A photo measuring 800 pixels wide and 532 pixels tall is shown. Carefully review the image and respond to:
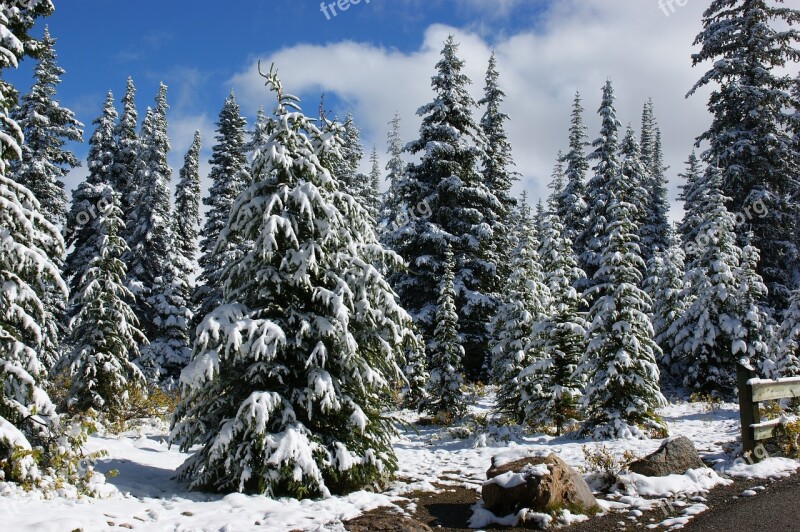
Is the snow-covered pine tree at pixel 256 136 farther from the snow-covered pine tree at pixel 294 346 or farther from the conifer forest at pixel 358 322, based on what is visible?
the snow-covered pine tree at pixel 294 346

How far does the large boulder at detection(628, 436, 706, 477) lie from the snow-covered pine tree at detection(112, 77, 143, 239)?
33407 millimetres

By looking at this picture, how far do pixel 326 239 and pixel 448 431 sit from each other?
8093 mm

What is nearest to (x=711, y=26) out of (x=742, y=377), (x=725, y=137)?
(x=725, y=137)

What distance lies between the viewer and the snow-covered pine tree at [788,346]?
1644 cm

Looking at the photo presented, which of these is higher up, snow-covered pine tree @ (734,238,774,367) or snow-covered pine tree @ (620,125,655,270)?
snow-covered pine tree @ (620,125,655,270)

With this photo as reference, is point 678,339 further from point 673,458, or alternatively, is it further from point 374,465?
point 374,465

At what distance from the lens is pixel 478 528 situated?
7.01 metres

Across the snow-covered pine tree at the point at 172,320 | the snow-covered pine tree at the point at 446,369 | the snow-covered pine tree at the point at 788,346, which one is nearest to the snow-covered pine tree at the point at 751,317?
the snow-covered pine tree at the point at 788,346

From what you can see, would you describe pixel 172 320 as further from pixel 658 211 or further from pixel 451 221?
pixel 658 211

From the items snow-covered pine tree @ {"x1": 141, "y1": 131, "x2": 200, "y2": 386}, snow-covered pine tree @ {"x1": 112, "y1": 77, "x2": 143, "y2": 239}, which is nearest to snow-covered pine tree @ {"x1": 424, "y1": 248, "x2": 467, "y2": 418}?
snow-covered pine tree @ {"x1": 141, "y1": 131, "x2": 200, "y2": 386}

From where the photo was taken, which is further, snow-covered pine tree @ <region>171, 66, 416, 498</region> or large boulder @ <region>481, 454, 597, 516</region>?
snow-covered pine tree @ <region>171, 66, 416, 498</region>

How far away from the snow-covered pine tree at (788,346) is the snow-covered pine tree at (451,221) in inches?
399

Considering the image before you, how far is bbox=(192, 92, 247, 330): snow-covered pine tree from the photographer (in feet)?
96.1

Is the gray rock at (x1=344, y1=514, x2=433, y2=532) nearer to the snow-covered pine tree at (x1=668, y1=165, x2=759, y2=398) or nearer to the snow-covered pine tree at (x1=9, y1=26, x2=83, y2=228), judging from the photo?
the snow-covered pine tree at (x1=668, y1=165, x2=759, y2=398)
